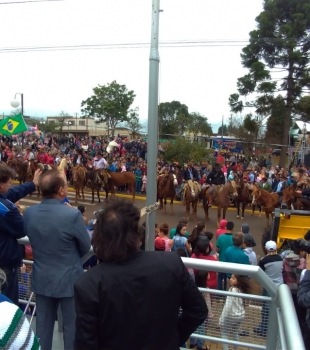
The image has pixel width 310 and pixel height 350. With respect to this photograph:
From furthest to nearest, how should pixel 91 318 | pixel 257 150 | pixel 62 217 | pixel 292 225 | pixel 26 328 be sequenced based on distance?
pixel 257 150, pixel 292 225, pixel 62 217, pixel 91 318, pixel 26 328

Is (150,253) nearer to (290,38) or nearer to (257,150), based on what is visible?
(290,38)

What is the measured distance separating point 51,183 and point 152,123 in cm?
95

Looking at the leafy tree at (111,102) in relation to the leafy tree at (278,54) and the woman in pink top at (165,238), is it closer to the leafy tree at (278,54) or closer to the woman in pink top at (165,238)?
the leafy tree at (278,54)

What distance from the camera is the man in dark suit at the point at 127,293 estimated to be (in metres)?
1.95

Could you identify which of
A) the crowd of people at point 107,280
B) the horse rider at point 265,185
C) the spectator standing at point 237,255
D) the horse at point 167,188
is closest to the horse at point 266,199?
the horse rider at point 265,185

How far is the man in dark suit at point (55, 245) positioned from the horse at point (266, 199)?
1149 centimetres

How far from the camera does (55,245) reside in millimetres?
2943

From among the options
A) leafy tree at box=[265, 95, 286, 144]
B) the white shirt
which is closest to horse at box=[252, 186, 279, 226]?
the white shirt

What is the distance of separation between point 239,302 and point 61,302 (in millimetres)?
1458

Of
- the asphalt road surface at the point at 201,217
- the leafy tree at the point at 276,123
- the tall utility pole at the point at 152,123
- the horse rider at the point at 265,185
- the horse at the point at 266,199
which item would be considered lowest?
the asphalt road surface at the point at 201,217

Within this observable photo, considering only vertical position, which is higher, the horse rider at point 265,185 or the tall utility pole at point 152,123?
the tall utility pole at point 152,123

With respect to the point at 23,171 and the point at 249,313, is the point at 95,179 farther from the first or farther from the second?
the point at 249,313

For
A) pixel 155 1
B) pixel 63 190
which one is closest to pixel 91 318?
pixel 63 190

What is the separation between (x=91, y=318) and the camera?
6.48 feet
